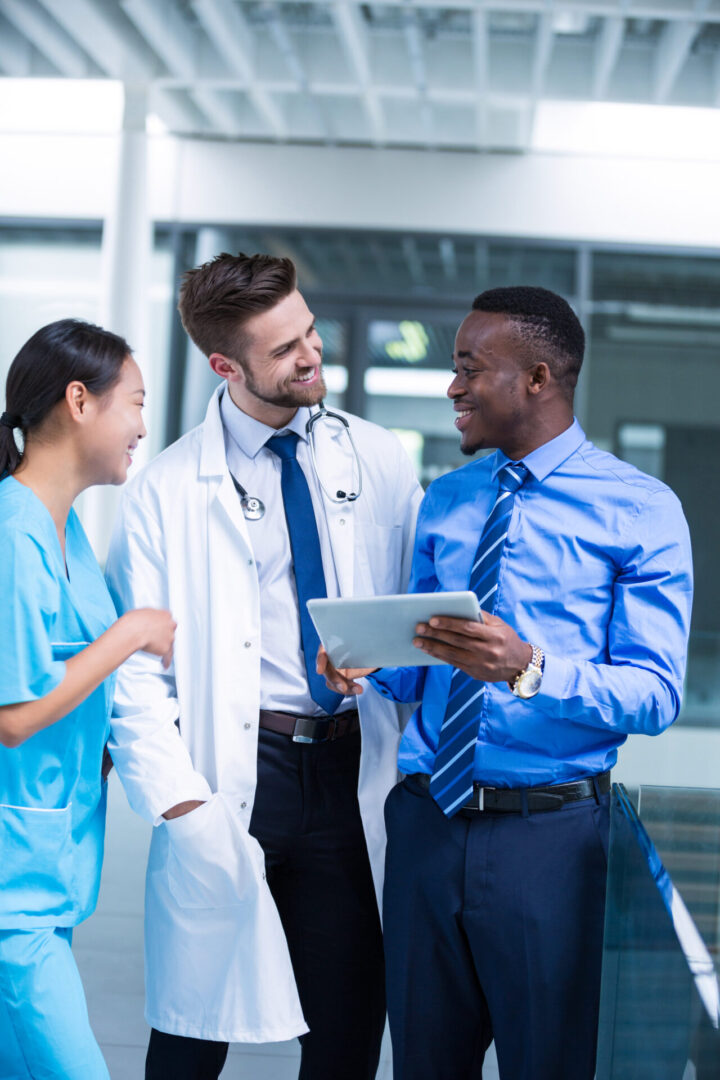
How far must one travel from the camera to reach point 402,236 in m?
5.67

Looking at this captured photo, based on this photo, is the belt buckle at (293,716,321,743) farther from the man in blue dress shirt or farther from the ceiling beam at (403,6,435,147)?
the ceiling beam at (403,6,435,147)

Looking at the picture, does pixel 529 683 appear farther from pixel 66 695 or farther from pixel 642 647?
pixel 66 695

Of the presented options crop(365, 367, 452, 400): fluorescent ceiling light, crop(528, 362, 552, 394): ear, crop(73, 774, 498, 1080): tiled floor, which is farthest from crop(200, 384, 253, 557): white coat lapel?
crop(365, 367, 452, 400): fluorescent ceiling light

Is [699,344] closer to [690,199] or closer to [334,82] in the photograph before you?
[690,199]

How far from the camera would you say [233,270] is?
72.9 inches

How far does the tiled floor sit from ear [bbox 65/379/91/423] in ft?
5.24

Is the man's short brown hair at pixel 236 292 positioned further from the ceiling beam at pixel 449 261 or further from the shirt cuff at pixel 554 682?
the ceiling beam at pixel 449 261

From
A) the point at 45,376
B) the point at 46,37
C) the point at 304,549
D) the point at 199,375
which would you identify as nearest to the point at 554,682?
the point at 304,549

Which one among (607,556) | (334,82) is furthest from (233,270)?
(334,82)

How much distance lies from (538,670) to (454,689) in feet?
0.70

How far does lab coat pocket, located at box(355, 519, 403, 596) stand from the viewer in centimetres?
189

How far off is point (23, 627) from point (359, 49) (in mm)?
3927

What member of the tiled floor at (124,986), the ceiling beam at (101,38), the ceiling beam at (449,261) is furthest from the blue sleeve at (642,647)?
the ceiling beam at (449,261)

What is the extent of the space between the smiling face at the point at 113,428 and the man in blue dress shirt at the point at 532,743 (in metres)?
0.52
